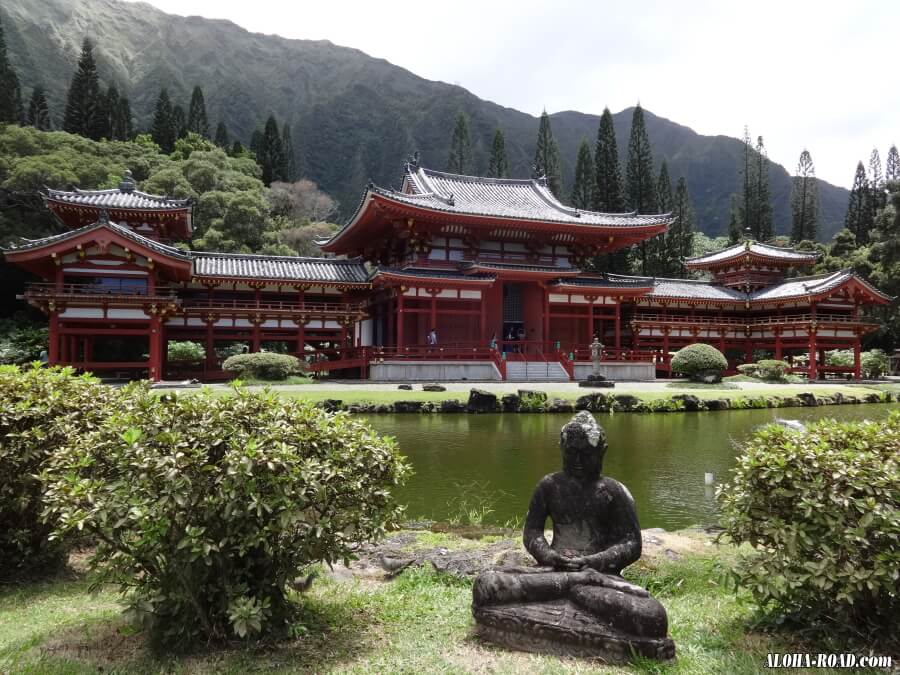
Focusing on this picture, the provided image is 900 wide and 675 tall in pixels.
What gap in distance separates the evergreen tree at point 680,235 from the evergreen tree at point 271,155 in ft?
141

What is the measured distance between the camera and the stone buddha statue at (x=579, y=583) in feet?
11.9

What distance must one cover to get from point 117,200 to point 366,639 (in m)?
30.4

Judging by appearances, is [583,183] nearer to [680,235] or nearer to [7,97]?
[680,235]

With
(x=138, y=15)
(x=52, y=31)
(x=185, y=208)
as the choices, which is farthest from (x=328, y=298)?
(x=138, y=15)

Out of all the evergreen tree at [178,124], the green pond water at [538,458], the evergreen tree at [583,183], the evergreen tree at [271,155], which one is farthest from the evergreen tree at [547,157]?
the green pond water at [538,458]

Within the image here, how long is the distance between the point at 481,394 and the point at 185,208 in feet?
60.0

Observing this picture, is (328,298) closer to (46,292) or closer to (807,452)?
(46,292)

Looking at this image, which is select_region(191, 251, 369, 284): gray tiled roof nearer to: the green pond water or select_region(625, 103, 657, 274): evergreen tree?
the green pond water

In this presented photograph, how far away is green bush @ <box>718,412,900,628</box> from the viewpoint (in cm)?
324

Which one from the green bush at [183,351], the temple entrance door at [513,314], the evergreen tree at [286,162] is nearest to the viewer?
the temple entrance door at [513,314]

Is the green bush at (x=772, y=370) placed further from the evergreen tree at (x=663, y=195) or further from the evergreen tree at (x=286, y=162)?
the evergreen tree at (x=286, y=162)

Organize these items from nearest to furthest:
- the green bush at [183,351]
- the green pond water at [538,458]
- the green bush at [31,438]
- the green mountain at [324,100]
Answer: the green bush at [31,438]
the green pond water at [538,458]
the green bush at [183,351]
the green mountain at [324,100]

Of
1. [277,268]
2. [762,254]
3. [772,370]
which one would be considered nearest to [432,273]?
[277,268]

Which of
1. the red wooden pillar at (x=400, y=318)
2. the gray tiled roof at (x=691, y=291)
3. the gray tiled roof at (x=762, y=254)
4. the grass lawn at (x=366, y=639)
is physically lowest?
the grass lawn at (x=366, y=639)
